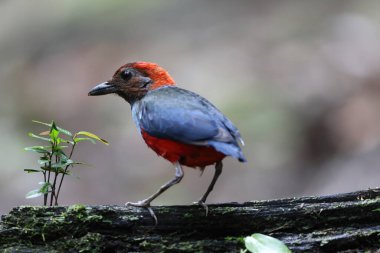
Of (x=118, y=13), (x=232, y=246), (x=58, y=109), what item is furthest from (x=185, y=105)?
(x=118, y=13)

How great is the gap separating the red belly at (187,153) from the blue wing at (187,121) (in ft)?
0.20

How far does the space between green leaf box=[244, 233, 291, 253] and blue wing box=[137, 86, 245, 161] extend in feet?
1.57

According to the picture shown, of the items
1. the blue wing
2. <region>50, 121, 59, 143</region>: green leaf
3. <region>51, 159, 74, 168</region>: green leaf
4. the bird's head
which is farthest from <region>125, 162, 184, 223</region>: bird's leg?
the bird's head

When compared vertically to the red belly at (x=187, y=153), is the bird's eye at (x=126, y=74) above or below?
above

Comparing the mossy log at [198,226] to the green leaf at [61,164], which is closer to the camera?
the mossy log at [198,226]

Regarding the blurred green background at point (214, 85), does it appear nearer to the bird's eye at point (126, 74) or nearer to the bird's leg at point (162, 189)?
the bird's eye at point (126, 74)

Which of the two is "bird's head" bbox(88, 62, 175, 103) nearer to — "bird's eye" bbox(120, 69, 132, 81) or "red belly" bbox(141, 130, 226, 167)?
"bird's eye" bbox(120, 69, 132, 81)

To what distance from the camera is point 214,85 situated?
39.5 feet

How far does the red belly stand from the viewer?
4.51 meters

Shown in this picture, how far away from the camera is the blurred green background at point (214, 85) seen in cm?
1085

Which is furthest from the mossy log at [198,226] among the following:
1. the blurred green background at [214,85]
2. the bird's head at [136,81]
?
the blurred green background at [214,85]

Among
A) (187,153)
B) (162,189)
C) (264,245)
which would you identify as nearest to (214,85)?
(187,153)

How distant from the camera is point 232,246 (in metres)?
4.17

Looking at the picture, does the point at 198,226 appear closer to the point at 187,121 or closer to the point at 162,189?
the point at 162,189
